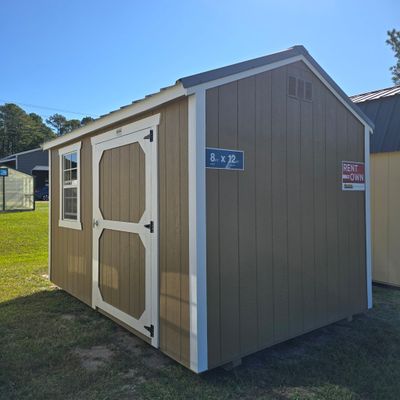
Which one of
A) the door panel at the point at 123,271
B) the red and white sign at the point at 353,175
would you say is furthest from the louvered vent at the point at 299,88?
the door panel at the point at 123,271

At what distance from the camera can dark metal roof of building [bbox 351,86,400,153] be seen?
202 inches

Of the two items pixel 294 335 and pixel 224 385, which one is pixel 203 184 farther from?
pixel 294 335

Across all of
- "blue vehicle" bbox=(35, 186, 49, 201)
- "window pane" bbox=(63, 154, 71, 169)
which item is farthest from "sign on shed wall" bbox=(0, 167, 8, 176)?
"window pane" bbox=(63, 154, 71, 169)

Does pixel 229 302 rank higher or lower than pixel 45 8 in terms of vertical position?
lower

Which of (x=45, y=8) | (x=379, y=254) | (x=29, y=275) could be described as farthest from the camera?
(x=45, y=8)

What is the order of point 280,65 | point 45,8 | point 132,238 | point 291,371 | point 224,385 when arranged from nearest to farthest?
point 224,385 < point 291,371 < point 280,65 < point 132,238 < point 45,8

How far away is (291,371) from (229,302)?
708 millimetres

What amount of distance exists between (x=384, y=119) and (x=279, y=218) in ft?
11.1

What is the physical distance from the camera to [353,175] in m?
3.94

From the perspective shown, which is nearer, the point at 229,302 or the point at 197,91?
the point at 197,91

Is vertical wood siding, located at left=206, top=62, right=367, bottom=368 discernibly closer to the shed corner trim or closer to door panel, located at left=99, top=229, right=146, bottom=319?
the shed corner trim

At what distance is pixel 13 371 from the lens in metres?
2.74

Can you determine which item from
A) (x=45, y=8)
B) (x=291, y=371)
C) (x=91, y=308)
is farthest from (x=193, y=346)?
(x=45, y=8)

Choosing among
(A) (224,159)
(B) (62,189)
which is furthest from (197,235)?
(B) (62,189)
